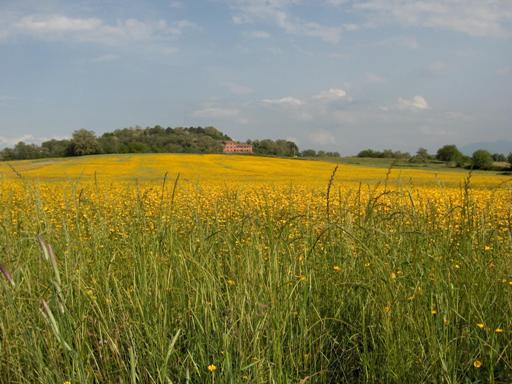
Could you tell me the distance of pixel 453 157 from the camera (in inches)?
434

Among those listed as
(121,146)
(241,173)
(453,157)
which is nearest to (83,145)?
(121,146)

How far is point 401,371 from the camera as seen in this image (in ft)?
7.48

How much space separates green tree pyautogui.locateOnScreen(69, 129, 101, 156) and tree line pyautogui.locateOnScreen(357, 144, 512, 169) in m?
35.6

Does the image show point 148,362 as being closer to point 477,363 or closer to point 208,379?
point 208,379

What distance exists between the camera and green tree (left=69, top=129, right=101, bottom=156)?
56294mm

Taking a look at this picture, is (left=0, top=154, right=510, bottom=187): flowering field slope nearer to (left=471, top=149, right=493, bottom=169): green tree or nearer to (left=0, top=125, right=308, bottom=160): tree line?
(left=471, top=149, right=493, bottom=169): green tree

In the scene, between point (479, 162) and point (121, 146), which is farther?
point (121, 146)

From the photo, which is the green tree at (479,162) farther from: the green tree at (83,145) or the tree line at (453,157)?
the green tree at (83,145)

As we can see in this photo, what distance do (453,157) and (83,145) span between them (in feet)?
175

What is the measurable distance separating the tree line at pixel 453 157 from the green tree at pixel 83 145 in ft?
117

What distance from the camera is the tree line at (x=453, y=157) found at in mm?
3951

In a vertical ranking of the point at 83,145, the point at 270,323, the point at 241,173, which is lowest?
the point at 270,323

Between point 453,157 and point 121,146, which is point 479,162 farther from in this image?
point 121,146

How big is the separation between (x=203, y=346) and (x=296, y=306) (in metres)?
0.59
